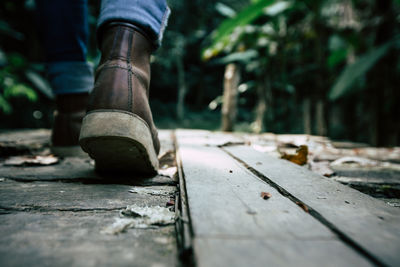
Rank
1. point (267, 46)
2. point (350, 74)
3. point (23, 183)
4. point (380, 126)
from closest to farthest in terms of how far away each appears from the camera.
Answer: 1. point (23, 183)
2. point (350, 74)
3. point (380, 126)
4. point (267, 46)

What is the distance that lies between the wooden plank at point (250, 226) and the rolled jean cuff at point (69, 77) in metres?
0.88

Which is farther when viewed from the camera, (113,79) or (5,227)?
(113,79)

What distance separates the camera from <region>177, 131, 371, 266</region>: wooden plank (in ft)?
1.17

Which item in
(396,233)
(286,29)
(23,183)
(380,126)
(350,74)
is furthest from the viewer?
(286,29)

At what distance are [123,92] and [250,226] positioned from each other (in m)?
Answer: 0.58

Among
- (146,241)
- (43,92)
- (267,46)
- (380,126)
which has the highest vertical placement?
(267,46)

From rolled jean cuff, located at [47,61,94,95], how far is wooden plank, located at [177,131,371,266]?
88 centimetres

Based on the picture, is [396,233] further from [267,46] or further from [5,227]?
[267,46]

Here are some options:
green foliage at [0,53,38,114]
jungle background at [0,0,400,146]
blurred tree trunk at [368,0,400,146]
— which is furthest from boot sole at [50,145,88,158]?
blurred tree trunk at [368,0,400,146]

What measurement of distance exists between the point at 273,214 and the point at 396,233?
20cm

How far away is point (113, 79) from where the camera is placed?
32.0 inches

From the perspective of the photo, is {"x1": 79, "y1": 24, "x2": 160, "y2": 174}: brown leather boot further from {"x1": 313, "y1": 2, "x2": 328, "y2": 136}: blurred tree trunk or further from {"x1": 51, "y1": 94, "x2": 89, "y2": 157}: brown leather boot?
{"x1": 313, "y1": 2, "x2": 328, "y2": 136}: blurred tree trunk

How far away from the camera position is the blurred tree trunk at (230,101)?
398cm

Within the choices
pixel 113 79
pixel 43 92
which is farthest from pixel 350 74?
pixel 43 92
